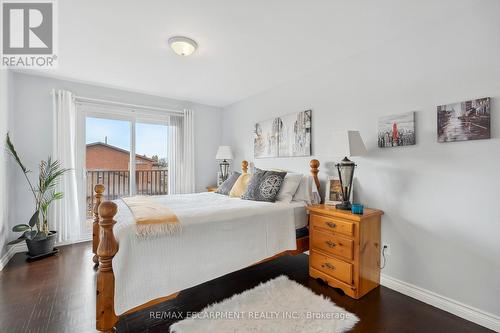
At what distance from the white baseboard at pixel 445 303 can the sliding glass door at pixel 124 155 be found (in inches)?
152

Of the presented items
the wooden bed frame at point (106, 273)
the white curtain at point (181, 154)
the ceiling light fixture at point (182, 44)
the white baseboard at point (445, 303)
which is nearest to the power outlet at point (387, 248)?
the white baseboard at point (445, 303)

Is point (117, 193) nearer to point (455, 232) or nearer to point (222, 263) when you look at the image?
point (222, 263)

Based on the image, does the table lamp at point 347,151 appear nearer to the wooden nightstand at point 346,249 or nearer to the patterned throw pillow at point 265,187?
the wooden nightstand at point 346,249

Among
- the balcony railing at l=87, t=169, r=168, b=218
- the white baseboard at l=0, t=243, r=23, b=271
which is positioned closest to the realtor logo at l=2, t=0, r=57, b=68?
the balcony railing at l=87, t=169, r=168, b=218

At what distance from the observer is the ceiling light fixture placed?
2243mm

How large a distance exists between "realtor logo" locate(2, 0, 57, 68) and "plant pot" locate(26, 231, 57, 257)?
2.17m

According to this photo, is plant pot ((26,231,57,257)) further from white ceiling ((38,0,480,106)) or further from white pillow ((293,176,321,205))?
A: white pillow ((293,176,321,205))

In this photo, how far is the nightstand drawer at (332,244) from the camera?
6.97ft

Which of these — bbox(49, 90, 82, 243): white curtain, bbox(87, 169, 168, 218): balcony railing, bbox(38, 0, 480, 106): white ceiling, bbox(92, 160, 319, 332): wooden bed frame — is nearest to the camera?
bbox(92, 160, 319, 332): wooden bed frame

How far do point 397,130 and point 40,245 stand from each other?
4.38 m

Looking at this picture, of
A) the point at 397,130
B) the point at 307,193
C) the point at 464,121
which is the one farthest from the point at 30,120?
the point at 464,121

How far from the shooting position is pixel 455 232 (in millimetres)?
1896

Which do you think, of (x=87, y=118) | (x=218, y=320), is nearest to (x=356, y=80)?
(x=218, y=320)

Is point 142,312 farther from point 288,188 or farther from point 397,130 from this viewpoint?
point 397,130
